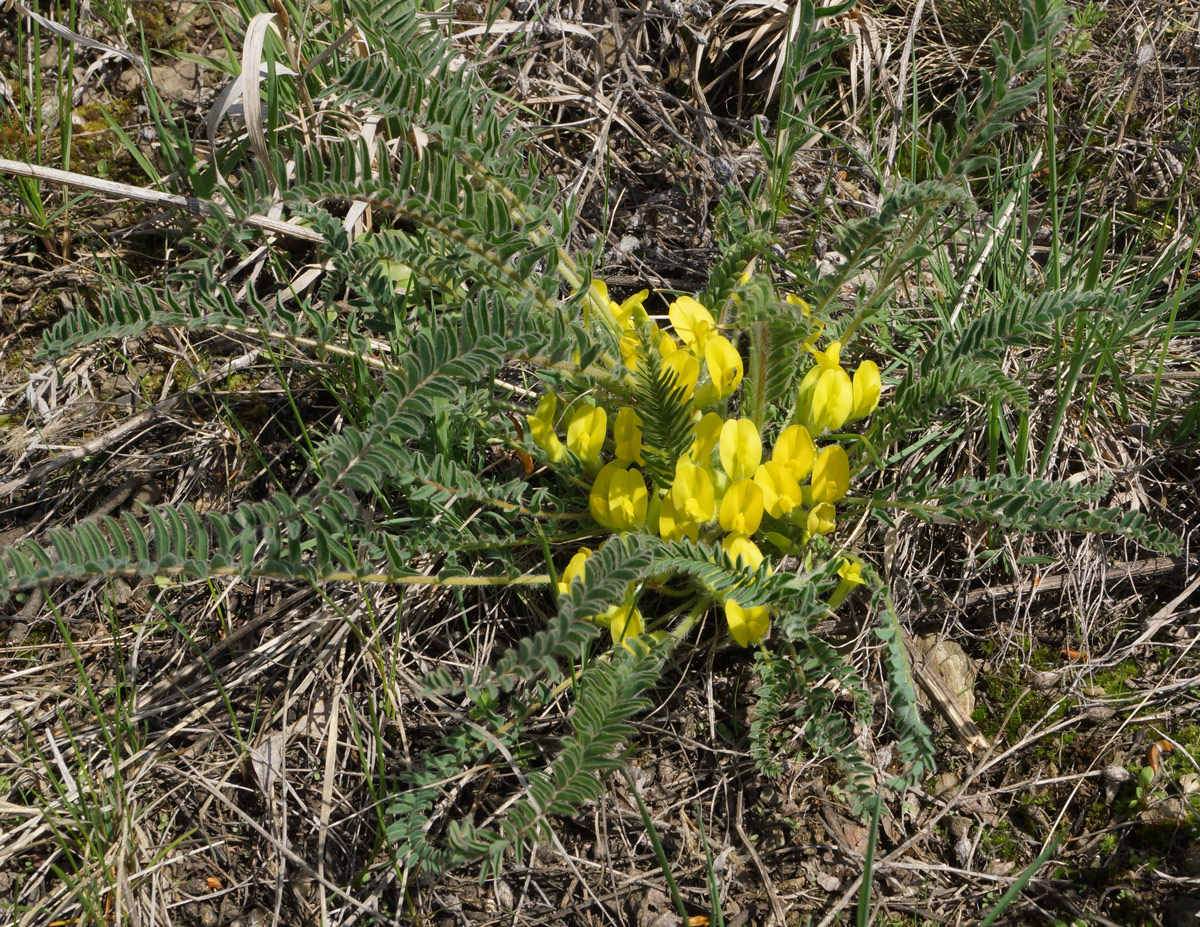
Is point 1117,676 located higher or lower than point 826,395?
lower

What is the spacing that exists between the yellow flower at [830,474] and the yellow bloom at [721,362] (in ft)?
0.70

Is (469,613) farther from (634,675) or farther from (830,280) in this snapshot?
(830,280)

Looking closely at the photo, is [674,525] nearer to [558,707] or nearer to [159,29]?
[558,707]

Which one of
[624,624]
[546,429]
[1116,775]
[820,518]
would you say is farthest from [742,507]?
[1116,775]

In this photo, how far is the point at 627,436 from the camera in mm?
1788

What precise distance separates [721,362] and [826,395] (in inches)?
8.2

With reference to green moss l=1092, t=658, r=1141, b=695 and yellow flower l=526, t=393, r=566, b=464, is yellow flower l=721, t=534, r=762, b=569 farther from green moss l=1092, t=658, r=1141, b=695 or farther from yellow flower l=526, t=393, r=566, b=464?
green moss l=1092, t=658, r=1141, b=695

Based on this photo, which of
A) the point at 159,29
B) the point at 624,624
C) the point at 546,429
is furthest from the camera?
the point at 159,29

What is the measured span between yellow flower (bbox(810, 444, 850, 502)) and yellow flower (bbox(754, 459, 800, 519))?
59 mm

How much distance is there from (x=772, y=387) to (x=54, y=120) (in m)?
2.05

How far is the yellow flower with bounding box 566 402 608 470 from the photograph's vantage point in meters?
1.79

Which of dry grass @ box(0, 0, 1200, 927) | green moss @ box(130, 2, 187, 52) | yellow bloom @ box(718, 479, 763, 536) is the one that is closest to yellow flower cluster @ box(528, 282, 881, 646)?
yellow bloom @ box(718, 479, 763, 536)

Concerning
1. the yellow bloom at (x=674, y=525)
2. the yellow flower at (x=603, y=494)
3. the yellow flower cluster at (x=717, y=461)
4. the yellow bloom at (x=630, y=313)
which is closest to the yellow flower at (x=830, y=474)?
the yellow flower cluster at (x=717, y=461)

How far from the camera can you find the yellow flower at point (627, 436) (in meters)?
1.78
